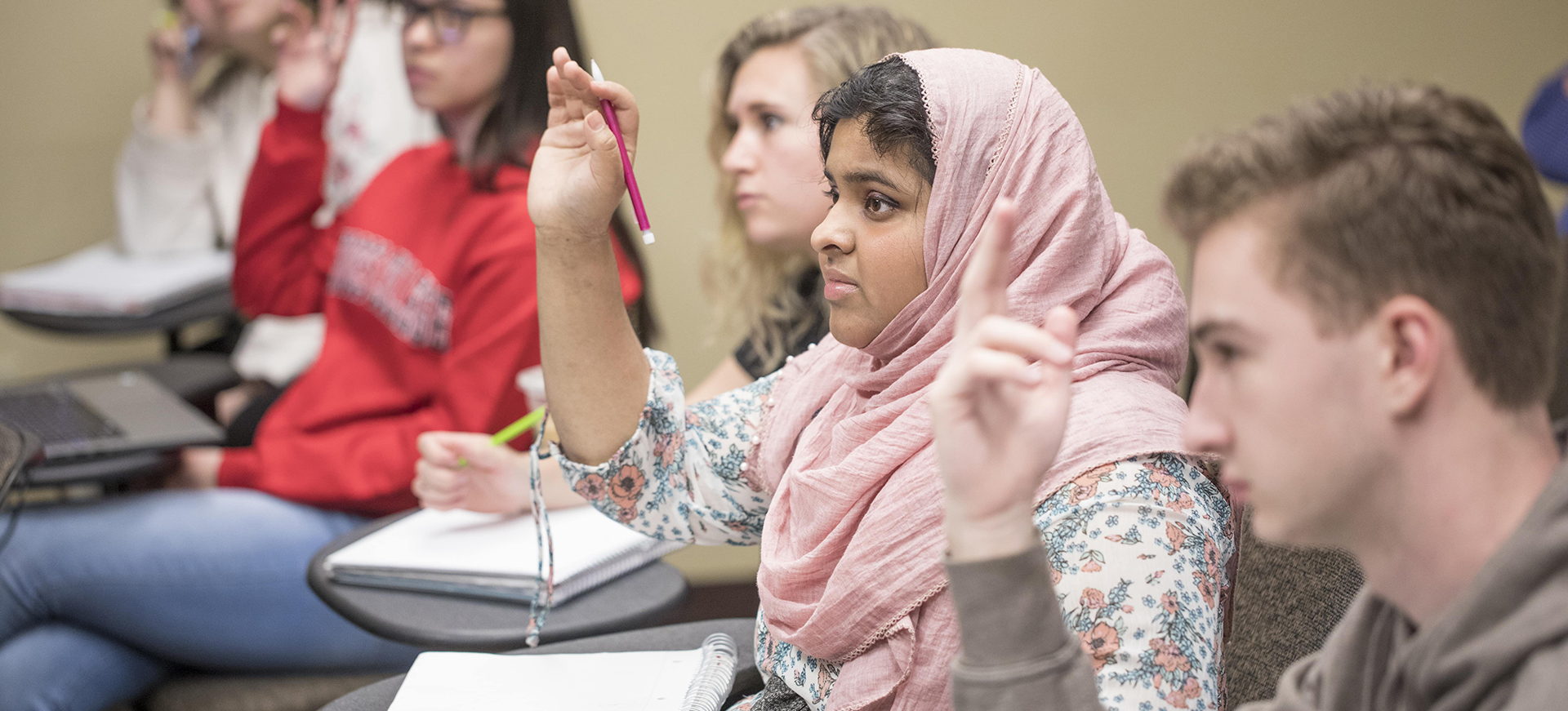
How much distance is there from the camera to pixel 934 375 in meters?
0.98

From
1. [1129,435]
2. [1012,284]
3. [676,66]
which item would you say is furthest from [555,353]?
[676,66]

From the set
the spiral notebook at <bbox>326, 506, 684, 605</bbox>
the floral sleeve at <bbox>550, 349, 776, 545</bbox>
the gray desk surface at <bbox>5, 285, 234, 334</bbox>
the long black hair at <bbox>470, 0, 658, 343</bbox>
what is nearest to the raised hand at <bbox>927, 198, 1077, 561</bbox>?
the floral sleeve at <bbox>550, 349, 776, 545</bbox>

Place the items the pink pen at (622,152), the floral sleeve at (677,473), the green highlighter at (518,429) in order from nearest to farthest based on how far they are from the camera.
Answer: the pink pen at (622,152) < the floral sleeve at (677,473) < the green highlighter at (518,429)

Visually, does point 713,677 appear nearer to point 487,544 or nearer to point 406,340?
point 487,544

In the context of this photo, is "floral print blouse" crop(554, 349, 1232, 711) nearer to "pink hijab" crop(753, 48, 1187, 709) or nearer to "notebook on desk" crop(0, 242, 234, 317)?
"pink hijab" crop(753, 48, 1187, 709)

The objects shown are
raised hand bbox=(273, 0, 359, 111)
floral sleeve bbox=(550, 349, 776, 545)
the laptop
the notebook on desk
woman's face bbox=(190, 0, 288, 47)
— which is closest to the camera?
floral sleeve bbox=(550, 349, 776, 545)

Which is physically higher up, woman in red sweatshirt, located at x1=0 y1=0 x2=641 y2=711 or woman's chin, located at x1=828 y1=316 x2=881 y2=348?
woman's chin, located at x1=828 y1=316 x2=881 y2=348

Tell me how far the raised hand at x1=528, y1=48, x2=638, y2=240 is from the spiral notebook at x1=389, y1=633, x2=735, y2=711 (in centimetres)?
Result: 42

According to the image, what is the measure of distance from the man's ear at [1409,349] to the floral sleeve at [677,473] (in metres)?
0.76

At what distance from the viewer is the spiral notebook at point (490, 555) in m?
1.34

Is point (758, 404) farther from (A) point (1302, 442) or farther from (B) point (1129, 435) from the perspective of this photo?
(A) point (1302, 442)

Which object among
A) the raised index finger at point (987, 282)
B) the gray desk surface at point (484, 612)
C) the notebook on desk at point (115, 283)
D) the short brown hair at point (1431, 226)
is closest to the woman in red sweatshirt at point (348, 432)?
the gray desk surface at point (484, 612)

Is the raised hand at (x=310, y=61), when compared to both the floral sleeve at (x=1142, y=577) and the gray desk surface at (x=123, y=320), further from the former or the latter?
the floral sleeve at (x=1142, y=577)

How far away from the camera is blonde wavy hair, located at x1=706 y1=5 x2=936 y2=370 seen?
1.71 m
